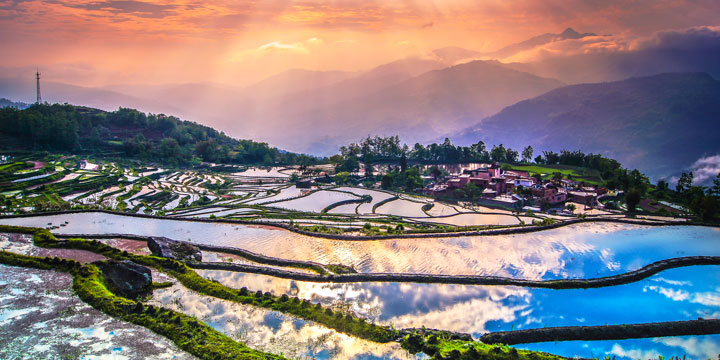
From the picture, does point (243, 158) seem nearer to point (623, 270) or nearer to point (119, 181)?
point (119, 181)

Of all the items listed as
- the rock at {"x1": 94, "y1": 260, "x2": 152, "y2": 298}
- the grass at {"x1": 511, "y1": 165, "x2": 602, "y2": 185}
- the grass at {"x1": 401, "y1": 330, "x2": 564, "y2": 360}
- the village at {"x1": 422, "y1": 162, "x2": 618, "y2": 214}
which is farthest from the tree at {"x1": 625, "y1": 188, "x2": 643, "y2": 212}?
the rock at {"x1": 94, "y1": 260, "x2": 152, "y2": 298}

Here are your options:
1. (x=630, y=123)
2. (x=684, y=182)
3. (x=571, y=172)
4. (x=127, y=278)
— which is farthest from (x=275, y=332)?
(x=630, y=123)

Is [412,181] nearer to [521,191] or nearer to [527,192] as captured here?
[521,191]

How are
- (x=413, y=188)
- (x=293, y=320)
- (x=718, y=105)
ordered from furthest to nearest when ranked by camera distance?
(x=718, y=105), (x=413, y=188), (x=293, y=320)

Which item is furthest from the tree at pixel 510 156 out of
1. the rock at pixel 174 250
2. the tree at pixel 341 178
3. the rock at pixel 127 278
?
the rock at pixel 127 278

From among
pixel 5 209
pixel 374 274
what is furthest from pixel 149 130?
pixel 374 274

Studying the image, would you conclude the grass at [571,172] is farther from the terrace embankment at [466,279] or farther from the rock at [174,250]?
the rock at [174,250]

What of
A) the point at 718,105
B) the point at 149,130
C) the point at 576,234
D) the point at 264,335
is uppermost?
the point at 718,105
